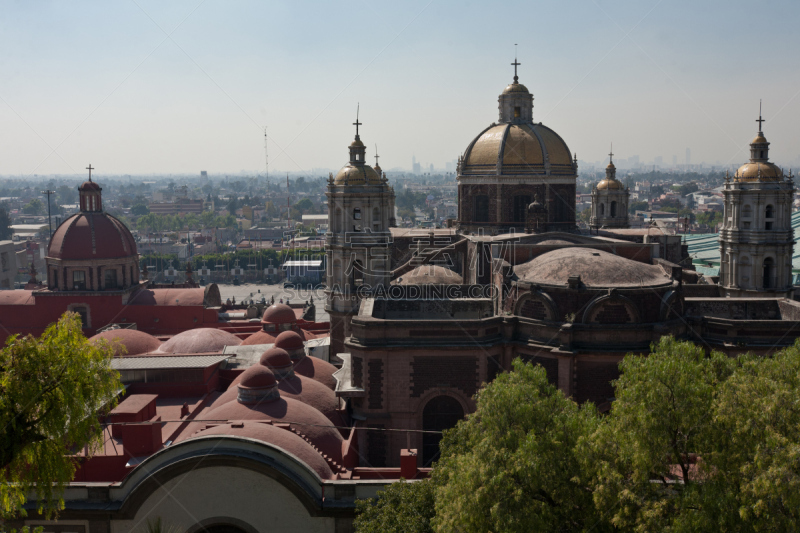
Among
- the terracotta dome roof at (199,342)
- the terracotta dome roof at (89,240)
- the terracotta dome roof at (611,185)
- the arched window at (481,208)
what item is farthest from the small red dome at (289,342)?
the terracotta dome roof at (611,185)

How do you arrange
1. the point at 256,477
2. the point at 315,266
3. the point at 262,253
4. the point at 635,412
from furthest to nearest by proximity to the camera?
the point at 262,253
the point at 315,266
the point at 256,477
the point at 635,412

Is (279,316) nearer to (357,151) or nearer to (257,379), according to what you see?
(357,151)

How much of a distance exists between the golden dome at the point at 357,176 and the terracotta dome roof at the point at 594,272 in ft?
37.2

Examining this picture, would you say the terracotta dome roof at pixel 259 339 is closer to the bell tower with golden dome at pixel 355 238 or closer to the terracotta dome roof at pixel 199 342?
the terracotta dome roof at pixel 199 342

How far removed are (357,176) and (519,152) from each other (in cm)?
981

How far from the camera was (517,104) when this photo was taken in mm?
40375

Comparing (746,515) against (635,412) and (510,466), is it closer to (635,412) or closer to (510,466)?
(635,412)

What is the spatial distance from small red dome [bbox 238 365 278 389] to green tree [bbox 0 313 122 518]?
360 inches

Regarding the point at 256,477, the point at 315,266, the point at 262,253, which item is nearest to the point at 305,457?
the point at 256,477

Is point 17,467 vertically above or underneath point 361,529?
A: above

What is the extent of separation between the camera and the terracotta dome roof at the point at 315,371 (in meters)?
26.7

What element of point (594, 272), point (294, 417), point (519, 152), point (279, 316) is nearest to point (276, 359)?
point (294, 417)

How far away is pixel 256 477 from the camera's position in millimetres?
15805

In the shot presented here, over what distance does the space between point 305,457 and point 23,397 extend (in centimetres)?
809
